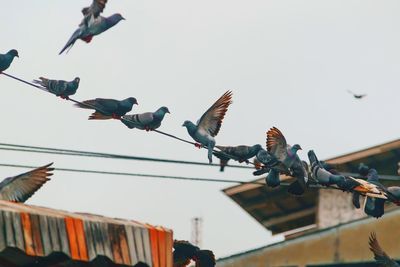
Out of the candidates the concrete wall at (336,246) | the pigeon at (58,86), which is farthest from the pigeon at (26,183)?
the concrete wall at (336,246)

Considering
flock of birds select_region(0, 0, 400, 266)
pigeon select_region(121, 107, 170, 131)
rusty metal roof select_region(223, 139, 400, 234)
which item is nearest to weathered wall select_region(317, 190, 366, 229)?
rusty metal roof select_region(223, 139, 400, 234)

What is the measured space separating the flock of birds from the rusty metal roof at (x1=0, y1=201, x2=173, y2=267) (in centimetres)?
498

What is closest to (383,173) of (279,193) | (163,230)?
(279,193)

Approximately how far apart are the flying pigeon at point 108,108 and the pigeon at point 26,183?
249 cm

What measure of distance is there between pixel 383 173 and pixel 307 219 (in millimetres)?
5238

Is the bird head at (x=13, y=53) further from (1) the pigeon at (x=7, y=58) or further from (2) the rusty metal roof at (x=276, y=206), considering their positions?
(2) the rusty metal roof at (x=276, y=206)

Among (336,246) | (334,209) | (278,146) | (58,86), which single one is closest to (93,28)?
(58,86)

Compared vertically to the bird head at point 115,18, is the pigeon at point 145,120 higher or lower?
lower

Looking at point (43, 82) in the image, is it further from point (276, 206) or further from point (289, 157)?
point (276, 206)

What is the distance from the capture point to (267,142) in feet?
80.2

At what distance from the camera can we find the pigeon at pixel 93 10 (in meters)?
21.7

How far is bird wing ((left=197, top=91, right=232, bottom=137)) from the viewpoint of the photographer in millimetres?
25000

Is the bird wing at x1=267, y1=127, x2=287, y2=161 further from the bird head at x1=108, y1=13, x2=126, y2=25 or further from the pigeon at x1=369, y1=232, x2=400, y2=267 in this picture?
the pigeon at x1=369, y1=232, x2=400, y2=267

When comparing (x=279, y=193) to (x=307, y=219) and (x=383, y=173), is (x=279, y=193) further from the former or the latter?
(x=383, y=173)
